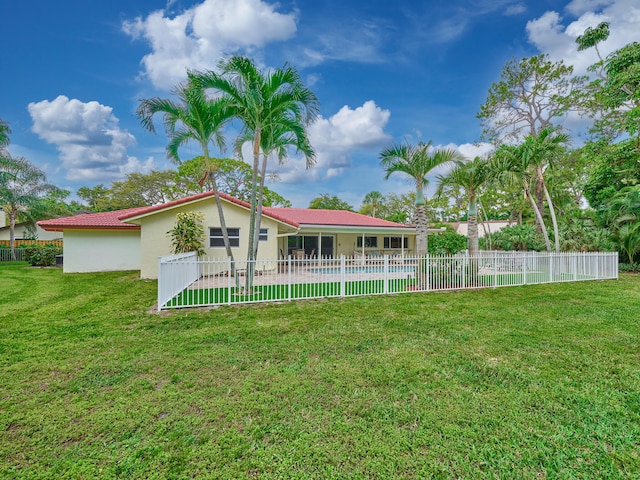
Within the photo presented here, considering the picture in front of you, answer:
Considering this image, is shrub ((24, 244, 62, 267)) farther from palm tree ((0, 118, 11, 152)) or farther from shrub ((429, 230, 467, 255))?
shrub ((429, 230, 467, 255))

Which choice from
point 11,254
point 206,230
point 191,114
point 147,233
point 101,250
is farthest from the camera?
point 11,254

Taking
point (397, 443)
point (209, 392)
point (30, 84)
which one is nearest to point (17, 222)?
point (30, 84)

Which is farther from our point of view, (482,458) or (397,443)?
(397,443)

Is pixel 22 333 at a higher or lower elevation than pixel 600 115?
lower

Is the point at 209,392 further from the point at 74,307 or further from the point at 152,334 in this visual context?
the point at 74,307

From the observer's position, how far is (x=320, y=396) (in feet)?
10.5

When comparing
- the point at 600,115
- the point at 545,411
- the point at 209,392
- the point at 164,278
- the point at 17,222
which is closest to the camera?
the point at 545,411

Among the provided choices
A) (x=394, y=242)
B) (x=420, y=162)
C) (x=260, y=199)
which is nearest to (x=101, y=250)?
→ (x=260, y=199)

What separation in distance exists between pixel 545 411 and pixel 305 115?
869 cm

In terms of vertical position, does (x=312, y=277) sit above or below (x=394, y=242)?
below

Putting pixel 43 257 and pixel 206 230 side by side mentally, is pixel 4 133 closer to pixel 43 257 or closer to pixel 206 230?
pixel 43 257

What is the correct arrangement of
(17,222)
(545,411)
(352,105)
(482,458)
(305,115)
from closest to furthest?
(482,458), (545,411), (305,115), (352,105), (17,222)

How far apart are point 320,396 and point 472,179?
36.6ft

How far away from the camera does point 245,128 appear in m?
9.11
